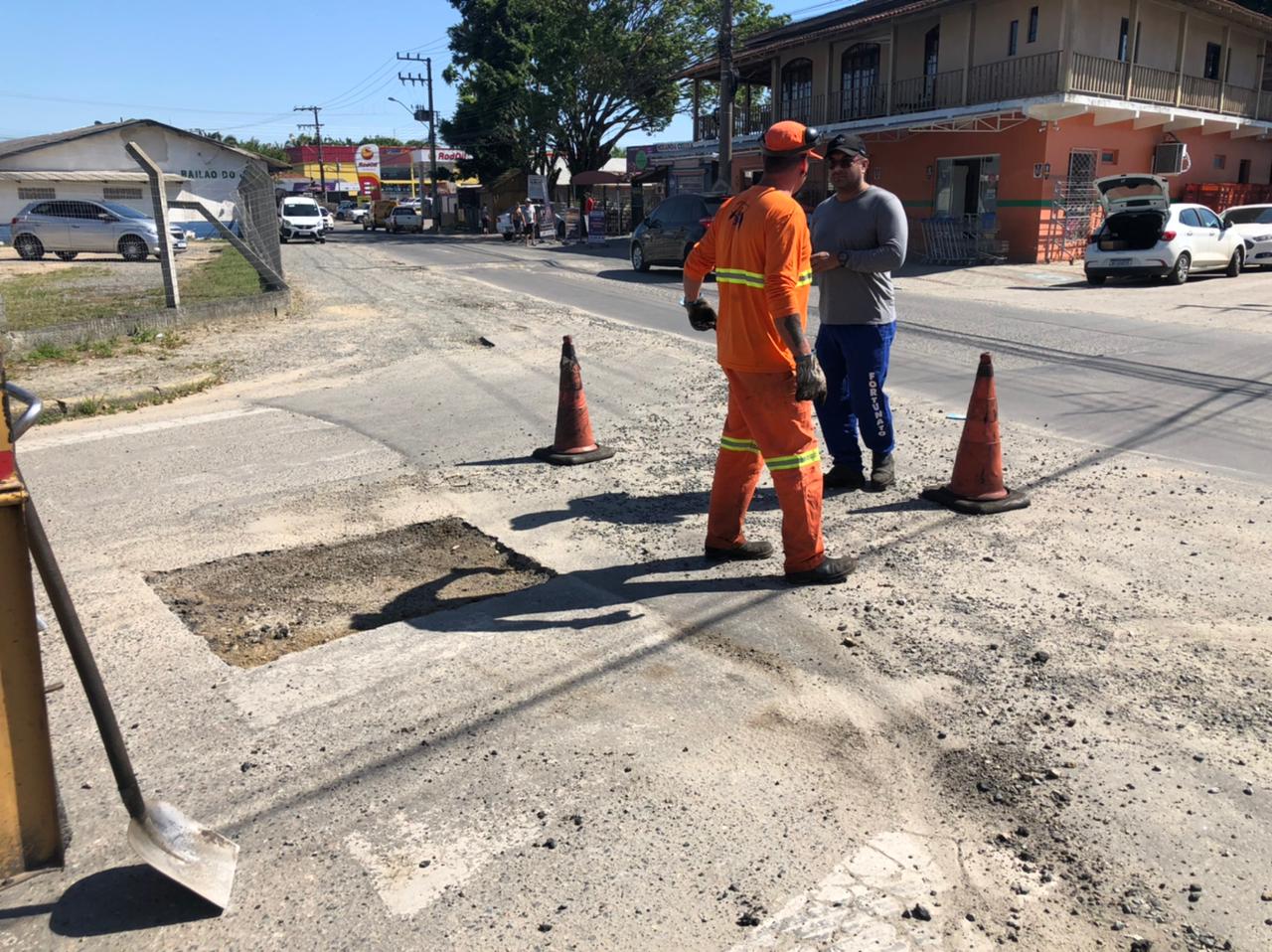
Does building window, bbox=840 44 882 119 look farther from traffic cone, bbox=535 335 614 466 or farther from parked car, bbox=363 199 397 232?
parked car, bbox=363 199 397 232

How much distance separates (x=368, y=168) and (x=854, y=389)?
109115 millimetres

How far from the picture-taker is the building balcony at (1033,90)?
83.3 ft

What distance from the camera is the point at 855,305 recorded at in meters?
5.74

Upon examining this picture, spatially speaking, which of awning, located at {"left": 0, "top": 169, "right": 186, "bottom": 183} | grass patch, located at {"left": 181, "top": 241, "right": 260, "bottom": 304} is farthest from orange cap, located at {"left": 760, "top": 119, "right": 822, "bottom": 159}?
awning, located at {"left": 0, "top": 169, "right": 186, "bottom": 183}

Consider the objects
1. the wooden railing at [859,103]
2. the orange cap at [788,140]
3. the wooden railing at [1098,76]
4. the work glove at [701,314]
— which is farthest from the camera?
the wooden railing at [859,103]

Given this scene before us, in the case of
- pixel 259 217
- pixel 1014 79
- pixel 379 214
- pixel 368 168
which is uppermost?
pixel 368 168

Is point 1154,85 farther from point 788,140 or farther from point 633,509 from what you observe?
point 788,140

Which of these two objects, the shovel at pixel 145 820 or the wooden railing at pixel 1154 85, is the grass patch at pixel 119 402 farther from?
the wooden railing at pixel 1154 85

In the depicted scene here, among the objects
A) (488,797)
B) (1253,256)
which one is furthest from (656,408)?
(1253,256)

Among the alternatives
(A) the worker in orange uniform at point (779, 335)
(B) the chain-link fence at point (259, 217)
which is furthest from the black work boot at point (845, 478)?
(B) the chain-link fence at point (259, 217)

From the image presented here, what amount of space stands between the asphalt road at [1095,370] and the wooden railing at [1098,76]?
953 centimetres

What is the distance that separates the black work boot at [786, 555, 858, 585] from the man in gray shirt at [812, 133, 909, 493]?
147cm

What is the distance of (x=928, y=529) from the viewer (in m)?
5.43

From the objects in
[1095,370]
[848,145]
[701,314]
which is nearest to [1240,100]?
[1095,370]
